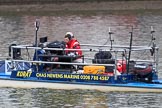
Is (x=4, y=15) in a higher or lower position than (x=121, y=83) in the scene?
higher

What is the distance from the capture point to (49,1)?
56156 mm

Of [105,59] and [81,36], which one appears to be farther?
[81,36]

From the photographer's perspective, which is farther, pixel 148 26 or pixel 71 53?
pixel 148 26

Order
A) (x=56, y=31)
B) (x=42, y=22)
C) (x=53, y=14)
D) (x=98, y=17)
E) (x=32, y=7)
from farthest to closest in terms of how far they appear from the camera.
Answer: (x=32, y=7), (x=53, y=14), (x=98, y=17), (x=42, y=22), (x=56, y=31)

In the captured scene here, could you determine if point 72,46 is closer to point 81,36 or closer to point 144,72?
point 144,72

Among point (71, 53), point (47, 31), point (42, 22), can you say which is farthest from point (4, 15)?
point (71, 53)

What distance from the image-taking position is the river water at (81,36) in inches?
611

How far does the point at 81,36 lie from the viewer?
1313 inches

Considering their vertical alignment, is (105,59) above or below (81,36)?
below

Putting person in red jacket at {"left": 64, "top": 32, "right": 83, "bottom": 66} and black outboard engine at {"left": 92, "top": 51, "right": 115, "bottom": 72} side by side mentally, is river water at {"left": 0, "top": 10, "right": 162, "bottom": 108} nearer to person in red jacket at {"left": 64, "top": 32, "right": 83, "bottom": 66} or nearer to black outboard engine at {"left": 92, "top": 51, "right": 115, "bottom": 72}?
black outboard engine at {"left": 92, "top": 51, "right": 115, "bottom": 72}

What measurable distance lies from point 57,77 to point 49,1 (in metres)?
39.8

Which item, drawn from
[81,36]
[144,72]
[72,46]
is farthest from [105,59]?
[81,36]

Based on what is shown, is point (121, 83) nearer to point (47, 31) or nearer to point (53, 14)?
point (47, 31)

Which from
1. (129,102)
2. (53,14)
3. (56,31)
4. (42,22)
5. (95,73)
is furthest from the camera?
(53,14)
